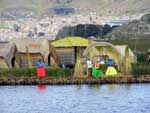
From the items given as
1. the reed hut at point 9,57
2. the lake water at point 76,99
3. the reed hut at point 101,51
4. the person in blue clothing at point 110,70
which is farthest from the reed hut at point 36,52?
the lake water at point 76,99

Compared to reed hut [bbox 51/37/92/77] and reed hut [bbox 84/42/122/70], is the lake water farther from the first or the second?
reed hut [bbox 51/37/92/77]

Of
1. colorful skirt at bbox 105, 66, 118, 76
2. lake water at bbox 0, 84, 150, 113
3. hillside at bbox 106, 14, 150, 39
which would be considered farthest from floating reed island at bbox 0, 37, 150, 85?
hillside at bbox 106, 14, 150, 39

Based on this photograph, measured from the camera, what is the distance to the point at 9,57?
72500 millimetres

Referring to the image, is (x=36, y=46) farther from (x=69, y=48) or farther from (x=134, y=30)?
(x=134, y=30)

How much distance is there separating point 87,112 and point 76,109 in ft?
5.37

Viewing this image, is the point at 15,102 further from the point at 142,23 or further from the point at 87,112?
the point at 142,23

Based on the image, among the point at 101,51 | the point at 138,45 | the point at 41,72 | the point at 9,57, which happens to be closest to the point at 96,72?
the point at 41,72

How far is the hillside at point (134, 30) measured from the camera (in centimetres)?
17305

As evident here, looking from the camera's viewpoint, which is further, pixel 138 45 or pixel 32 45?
pixel 138 45

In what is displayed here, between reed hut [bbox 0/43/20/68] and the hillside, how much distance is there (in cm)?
9594

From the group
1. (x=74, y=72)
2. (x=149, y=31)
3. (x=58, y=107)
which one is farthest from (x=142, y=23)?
(x=58, y=107)

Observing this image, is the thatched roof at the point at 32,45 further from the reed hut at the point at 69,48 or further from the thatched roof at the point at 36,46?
the reed hut at the point at 69,48

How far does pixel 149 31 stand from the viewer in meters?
183

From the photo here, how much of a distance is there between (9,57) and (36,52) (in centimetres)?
250
